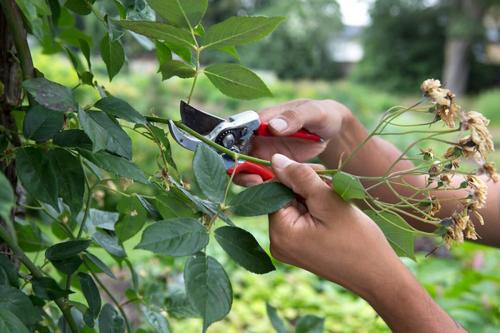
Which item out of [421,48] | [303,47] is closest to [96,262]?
[303,47]

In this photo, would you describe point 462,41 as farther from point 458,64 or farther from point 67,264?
point 67,264

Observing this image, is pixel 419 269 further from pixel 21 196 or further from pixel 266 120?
pixel 21 196

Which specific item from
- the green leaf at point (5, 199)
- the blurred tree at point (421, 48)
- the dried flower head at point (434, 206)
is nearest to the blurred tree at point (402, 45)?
the blurred tree at point (421, 48)

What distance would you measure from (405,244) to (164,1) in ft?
1.08

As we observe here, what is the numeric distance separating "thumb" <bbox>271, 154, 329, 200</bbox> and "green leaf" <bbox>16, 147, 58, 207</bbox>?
20 centimetres

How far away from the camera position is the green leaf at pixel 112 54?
0.65m

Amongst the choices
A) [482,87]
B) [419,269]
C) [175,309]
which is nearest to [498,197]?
[175,309]

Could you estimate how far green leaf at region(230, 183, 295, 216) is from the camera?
0.54 meters

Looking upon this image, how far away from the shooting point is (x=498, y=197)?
1195mm

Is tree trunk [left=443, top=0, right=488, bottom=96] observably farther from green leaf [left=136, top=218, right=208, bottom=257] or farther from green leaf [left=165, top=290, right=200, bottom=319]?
green leaf [left=136, top=218, right=208, bottom=257]

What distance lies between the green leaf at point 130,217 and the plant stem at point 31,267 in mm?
104

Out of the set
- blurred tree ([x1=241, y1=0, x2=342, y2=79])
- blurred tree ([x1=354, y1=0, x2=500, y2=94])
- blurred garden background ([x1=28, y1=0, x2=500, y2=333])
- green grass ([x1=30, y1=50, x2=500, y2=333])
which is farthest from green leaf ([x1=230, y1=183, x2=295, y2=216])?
blurred tree ([x1=354, y1=0, x2=500, y2=94])

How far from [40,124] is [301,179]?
230 millimetres

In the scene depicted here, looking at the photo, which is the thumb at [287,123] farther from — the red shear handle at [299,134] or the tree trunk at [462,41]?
the tree trunk at [462,41]
